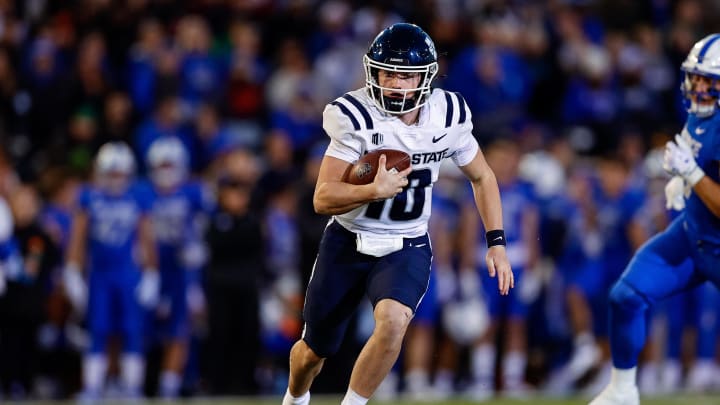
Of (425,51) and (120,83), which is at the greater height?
(425,51)

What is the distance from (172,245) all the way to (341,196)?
4483mm

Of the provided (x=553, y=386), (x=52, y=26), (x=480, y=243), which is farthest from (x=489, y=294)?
(x=52, y=26)

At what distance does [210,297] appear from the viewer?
8.68 metres

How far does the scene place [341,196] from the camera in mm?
4688

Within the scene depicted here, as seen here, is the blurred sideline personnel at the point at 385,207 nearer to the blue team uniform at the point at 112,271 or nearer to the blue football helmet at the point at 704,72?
the blue football helmet at the point at 704,72

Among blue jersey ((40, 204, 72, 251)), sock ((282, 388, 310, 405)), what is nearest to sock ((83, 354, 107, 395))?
blue jersey ((40, 204, 72, 251))

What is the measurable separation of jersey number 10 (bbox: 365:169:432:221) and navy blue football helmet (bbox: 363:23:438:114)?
0.28m

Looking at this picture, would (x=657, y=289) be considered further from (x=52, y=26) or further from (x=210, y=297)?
(x=52, y=26)

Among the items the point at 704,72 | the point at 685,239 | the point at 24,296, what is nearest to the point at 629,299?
the point at 685,239

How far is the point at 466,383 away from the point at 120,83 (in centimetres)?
368

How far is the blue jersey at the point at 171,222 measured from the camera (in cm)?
895

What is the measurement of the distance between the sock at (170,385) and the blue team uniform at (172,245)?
277 millimetres

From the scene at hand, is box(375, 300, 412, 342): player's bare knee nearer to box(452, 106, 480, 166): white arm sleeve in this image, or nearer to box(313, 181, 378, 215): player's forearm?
box(313, 181, 378, 215): player's forearm

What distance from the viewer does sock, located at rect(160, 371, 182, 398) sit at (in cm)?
A: 883
